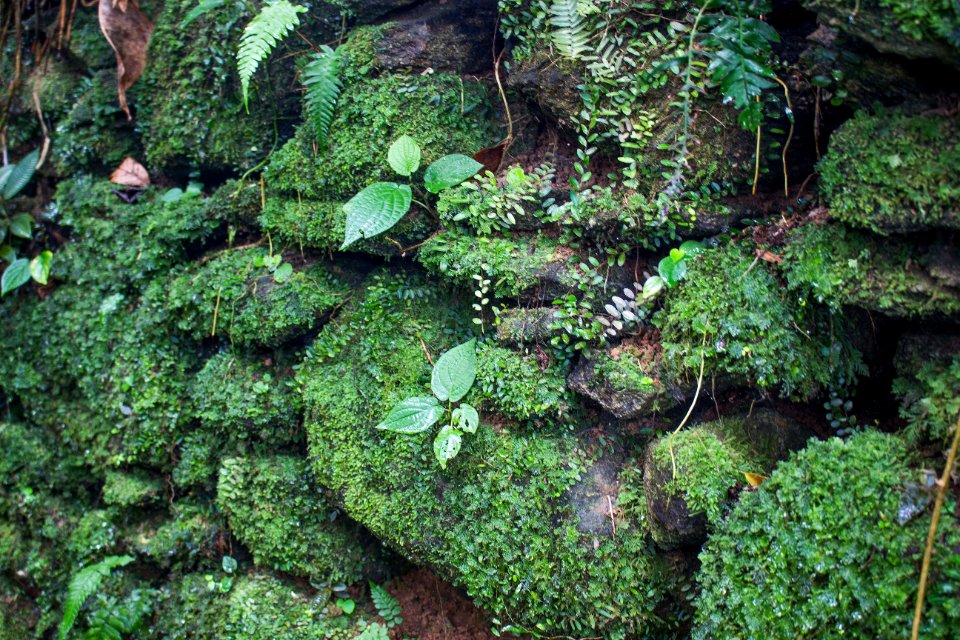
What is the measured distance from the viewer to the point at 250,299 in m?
3.78

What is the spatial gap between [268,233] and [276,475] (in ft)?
4.65

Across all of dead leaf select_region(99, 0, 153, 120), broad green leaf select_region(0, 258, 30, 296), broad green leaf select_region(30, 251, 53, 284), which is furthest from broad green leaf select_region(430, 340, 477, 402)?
broad green leaf select_region(0, 258, 30, 296)

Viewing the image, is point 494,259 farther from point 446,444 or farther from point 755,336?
point 755,336

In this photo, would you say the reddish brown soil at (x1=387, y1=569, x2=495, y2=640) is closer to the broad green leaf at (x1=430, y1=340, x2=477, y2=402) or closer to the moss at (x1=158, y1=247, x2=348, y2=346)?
the broad green leaf at (x1=430, y1=340, x2=477, y2=402)

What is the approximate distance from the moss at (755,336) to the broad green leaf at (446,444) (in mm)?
1024

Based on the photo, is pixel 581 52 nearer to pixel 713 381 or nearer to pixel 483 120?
pixel 483 120

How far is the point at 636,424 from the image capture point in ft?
10.1

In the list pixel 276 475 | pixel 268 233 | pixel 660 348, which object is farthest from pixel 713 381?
pixel 268 233

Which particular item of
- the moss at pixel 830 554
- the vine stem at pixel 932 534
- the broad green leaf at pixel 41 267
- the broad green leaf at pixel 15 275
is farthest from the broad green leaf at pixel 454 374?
the broad green leaf at pixel 15 275

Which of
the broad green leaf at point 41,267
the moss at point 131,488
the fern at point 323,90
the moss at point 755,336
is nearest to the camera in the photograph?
the moss at point 755,336

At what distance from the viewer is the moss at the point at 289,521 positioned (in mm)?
3611

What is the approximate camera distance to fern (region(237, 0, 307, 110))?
3.43 m

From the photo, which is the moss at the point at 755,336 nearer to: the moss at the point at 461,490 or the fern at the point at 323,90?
the moss at the point at 461,490

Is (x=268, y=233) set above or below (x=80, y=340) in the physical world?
above
